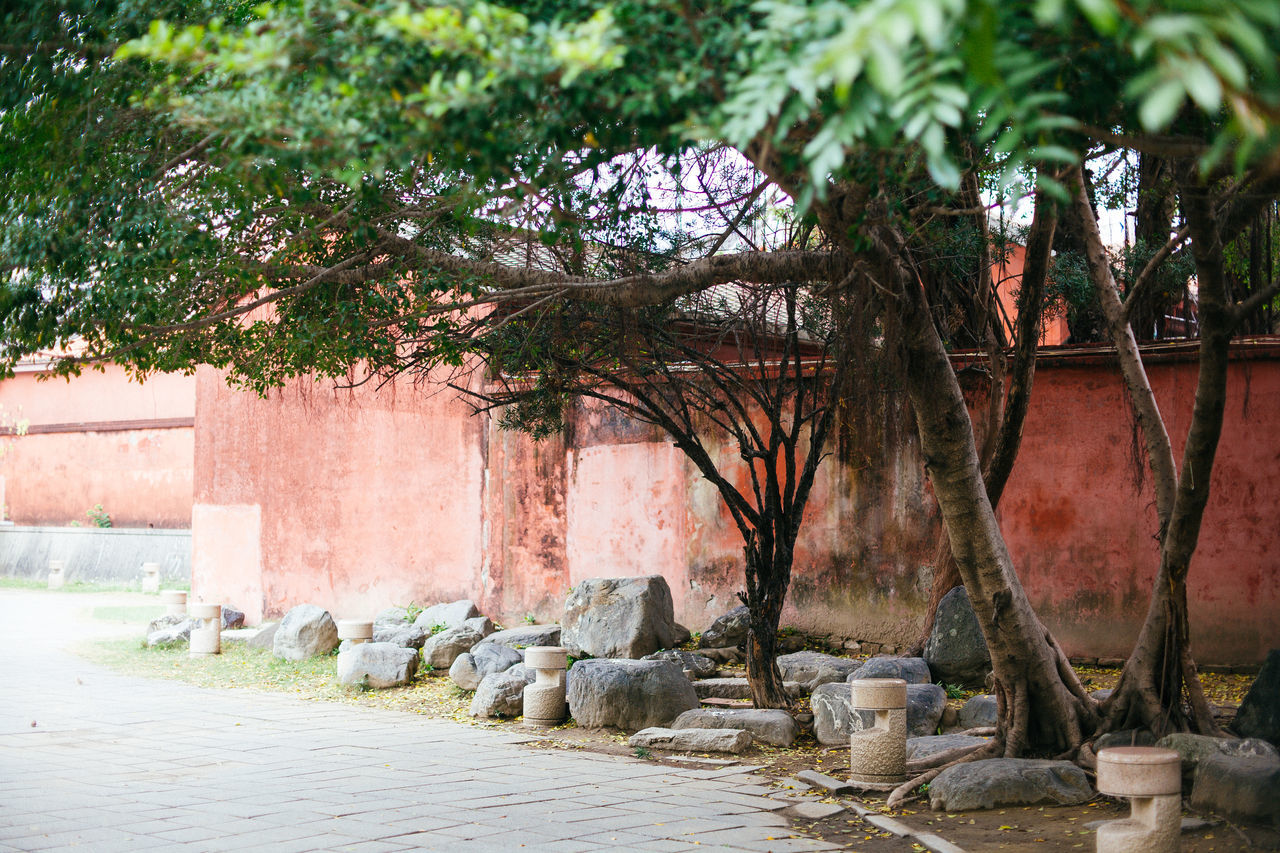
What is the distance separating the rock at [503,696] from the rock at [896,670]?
313cm

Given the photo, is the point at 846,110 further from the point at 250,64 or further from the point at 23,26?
the point at 23,26

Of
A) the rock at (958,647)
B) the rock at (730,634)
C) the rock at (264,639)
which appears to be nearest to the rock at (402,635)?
the rock at (264,639)

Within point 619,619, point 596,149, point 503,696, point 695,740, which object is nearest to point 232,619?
point 619,619

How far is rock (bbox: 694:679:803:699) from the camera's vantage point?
10328 millimetres

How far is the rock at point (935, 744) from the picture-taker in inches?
307

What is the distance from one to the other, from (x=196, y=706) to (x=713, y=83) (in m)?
9.65

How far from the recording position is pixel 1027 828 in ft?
20.1

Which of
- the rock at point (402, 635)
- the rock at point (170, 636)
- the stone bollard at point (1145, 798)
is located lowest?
the rock at point (170, 636)

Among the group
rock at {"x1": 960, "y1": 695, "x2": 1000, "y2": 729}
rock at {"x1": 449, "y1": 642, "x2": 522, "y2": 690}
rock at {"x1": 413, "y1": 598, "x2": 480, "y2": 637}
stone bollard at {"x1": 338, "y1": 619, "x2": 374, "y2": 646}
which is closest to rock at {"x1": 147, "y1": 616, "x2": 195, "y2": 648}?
rock at {"x1": 413, "y1": 598, "x2": 480, "y2": 637}

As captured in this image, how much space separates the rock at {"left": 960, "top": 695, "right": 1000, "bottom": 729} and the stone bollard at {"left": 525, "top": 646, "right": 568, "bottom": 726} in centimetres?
358

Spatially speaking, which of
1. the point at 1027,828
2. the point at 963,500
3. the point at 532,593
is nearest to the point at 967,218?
the point at 963,500

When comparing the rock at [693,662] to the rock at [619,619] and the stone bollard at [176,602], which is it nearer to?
the rock at [619,619]

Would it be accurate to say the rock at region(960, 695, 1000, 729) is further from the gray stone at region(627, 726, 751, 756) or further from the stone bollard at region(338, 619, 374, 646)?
the stone bollard at region(338, 619, 374, 646)

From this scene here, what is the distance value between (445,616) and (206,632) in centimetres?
337
